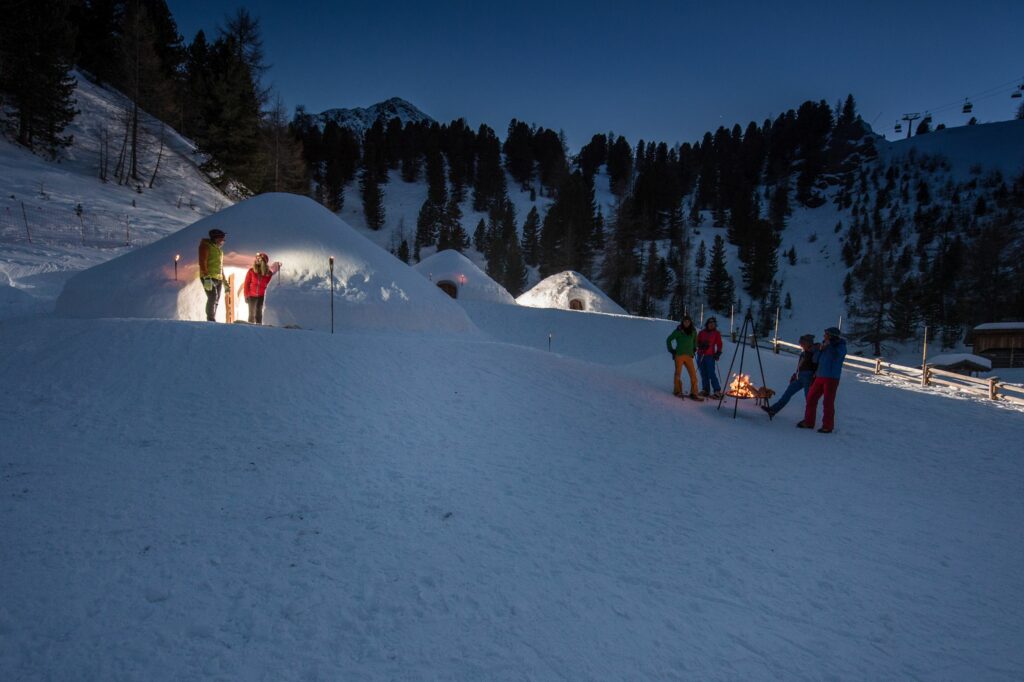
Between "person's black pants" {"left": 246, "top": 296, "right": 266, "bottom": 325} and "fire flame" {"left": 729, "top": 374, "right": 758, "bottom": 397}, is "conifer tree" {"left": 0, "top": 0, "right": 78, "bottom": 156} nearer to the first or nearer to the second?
"person's black pants" {"left": 246, "top": 296, "right": 266, "bottom": 325}

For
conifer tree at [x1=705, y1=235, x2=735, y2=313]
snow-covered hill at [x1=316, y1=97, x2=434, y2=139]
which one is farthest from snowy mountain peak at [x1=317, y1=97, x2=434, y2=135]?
conifer tree at [x1=705, y1=235, x2=735, y2=313]

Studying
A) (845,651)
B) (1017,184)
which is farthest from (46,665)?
(1017,184)

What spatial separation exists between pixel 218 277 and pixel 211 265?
0.28 meters

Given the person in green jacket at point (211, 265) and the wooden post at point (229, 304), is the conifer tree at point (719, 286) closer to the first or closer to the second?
the wooden post at point (229, 304)

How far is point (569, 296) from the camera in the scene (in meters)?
27.7

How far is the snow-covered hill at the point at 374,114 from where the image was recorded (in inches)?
5527

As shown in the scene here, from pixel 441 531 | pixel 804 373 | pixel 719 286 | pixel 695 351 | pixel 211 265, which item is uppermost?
pixel 719 286

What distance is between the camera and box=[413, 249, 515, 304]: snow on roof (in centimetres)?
2533

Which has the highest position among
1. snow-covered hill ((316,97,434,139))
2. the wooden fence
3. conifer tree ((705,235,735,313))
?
snow-covered hill ((316,97,434,139))

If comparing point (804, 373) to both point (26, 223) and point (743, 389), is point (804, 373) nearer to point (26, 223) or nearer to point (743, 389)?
point (743, 389)

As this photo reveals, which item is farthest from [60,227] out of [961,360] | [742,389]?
[961,360]

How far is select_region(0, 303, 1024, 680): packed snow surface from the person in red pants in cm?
36

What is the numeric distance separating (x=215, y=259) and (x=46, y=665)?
23.9 ft

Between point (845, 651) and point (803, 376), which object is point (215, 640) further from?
point (803, 376)
